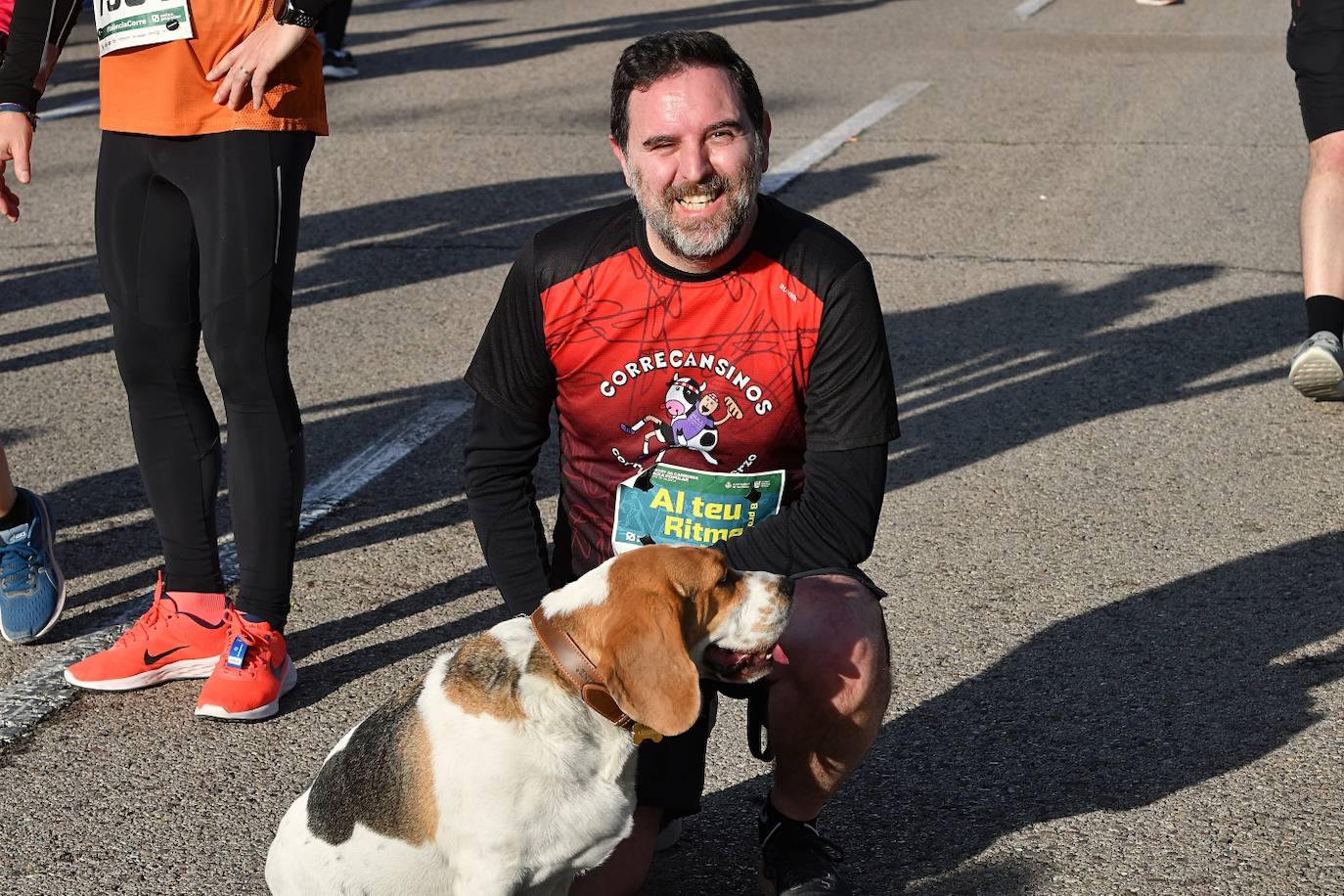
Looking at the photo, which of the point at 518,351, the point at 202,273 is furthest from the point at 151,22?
the point at 518,351

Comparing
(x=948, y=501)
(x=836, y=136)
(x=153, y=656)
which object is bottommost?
(x=836, y=136)

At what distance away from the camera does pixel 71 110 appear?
1150 cm

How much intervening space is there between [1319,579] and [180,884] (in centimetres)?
311

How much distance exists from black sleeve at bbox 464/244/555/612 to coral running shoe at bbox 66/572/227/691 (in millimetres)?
1073

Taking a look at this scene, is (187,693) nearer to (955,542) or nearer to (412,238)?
(955,542)

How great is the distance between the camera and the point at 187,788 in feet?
12.0

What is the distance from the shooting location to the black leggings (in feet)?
12.6

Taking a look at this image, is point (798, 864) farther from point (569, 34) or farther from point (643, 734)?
point (569, 34)

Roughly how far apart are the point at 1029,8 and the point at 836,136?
659 cm

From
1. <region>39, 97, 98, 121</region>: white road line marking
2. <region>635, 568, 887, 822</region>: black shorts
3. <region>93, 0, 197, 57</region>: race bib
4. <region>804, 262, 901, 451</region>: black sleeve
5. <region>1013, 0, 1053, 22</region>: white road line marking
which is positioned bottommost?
<region>1013, 0, 1053, 22</region>: white road line marking

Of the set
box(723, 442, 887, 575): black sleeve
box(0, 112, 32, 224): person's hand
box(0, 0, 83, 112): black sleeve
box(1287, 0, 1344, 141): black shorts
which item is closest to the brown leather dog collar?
box(723, 442, 887, 575): black sleeve

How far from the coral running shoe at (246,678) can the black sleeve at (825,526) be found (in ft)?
4.42

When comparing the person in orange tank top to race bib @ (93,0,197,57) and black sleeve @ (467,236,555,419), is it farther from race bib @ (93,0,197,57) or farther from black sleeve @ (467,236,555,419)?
black sleeve @ (467,236,555,419)

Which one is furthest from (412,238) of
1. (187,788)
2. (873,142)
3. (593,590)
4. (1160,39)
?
(1160,39)
